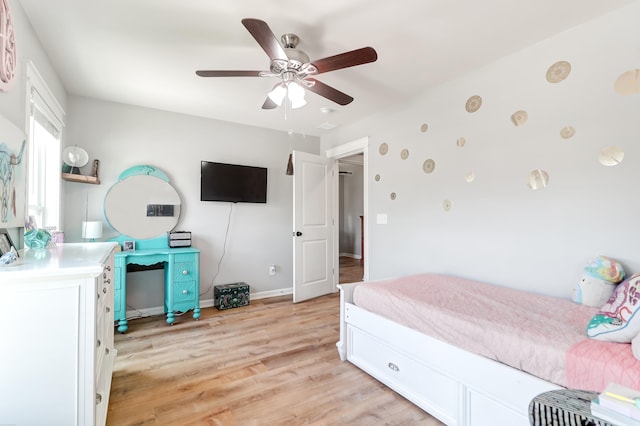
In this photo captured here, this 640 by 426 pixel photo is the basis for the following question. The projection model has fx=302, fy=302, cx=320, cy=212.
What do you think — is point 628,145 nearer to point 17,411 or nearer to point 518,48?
point 518,48

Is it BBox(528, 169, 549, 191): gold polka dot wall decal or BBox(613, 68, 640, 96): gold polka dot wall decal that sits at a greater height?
BBox(613, 68, 640, 96): gold polka dot wall decal

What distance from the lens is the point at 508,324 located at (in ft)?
5.05

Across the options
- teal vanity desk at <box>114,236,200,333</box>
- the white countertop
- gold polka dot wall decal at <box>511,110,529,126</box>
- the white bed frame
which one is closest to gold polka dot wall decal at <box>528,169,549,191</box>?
gold polka dot wall decal at <box>511,110,529,126</box>

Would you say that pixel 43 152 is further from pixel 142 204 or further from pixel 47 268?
pixel 47 268

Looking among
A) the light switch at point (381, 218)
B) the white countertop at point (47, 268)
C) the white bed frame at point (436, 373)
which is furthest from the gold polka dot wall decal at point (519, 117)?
the white countertop at point (47, 268)

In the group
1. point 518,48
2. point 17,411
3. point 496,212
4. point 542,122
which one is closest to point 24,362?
point 17,411

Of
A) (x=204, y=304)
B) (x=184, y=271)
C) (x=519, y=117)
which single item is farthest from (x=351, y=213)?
(x=519, y=117)

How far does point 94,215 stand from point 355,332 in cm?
296

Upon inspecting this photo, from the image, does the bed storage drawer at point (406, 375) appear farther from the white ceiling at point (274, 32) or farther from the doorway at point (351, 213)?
the doorway at point (351, 213)

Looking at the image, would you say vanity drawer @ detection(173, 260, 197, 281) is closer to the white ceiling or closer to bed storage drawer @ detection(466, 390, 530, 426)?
the white ceiling

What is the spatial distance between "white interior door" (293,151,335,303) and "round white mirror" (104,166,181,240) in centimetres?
150

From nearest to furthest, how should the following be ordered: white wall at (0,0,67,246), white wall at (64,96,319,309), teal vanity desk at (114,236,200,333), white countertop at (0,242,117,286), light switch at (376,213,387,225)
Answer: white countertop at (0,242,117,286), white wall at (0,0,67,246), teal vanity desk at (114,236,200,333), white wall at (64,96,319,309), light switch at (376,213,387,225)

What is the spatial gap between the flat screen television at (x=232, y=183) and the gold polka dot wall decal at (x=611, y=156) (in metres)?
3.43

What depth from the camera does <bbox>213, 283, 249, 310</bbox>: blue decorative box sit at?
367 centimetres
